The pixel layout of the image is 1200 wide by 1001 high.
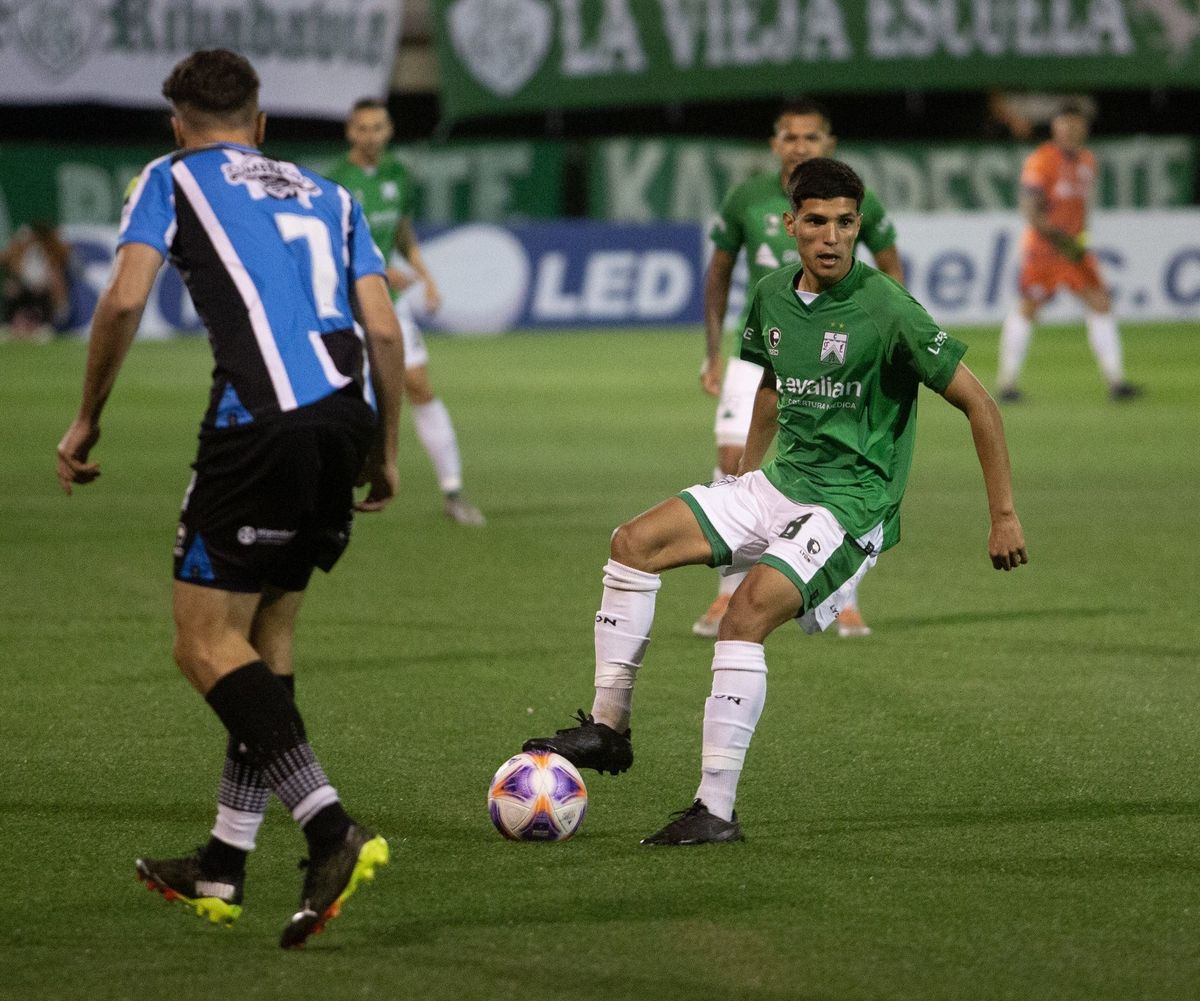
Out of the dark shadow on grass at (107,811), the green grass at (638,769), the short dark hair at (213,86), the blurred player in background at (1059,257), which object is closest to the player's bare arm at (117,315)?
the short dark hair at (213,86)

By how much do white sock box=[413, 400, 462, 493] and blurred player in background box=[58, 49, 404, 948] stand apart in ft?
22.3

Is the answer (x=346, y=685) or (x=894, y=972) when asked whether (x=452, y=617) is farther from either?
(x=894, y=972)

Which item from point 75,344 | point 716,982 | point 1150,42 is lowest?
point 75,344

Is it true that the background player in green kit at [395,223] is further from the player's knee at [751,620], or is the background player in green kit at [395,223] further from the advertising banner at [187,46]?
the advertising banner at [187,46]

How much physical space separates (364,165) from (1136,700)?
6.11 metres

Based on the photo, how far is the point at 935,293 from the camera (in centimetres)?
2445

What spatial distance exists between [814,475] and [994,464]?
0.50 meters

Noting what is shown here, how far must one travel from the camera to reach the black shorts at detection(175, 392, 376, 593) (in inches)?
173

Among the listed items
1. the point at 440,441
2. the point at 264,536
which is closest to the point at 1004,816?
the point at 264,536

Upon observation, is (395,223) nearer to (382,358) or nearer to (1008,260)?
(382,358)

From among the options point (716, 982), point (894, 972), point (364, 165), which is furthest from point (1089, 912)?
point (364, 165)

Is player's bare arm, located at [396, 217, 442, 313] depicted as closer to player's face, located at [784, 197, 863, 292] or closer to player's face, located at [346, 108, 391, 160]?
player's face, located at [346, 108, 391, 160]

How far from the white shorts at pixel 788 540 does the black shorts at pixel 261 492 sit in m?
1.38

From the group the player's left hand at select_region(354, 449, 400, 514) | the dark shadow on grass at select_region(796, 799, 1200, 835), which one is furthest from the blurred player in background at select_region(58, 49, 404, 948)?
the dark shadow on grass at select_region(796, 799, 1200, 835)
